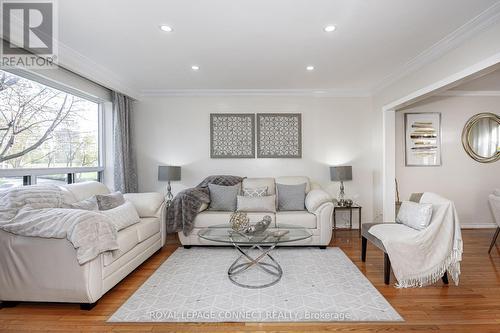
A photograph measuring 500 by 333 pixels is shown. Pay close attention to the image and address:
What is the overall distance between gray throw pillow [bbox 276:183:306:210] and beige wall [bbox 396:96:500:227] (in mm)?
2267

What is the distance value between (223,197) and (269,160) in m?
1.24

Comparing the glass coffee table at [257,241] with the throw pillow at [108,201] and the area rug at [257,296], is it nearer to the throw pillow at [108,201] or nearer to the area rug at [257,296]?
the area rug at [257,296]

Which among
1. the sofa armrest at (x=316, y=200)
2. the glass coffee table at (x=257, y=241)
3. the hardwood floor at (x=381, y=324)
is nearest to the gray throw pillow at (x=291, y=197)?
the sofa armrest at (x=316, y=200)

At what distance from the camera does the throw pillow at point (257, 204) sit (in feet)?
12.0

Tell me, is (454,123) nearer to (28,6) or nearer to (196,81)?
(196,81)

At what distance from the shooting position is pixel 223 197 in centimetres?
385

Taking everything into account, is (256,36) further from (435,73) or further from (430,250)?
(430,250)

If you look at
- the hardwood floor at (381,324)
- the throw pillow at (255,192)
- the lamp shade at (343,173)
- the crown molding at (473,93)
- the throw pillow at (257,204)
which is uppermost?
the crown molding at (473,93)

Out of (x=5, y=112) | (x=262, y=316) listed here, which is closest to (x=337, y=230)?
(x=262, y=316)

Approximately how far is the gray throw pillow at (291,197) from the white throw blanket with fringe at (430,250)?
1563mm

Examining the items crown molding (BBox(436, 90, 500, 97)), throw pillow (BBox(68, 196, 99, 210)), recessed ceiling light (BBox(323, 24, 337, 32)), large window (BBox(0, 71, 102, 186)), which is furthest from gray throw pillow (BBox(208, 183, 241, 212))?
crown molding (BBox(436, 90, 500, 97))

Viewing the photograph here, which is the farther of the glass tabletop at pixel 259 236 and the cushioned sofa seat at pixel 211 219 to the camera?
the cushioned sofa seat at pixel 211 219

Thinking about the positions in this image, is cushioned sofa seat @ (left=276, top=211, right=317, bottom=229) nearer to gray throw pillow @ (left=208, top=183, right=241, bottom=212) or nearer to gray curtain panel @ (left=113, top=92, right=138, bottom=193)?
gray throw pillow @ (left=208, top=183, right=241, bottom=212)

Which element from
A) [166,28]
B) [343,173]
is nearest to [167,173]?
[166,28]
